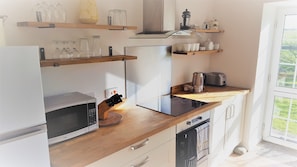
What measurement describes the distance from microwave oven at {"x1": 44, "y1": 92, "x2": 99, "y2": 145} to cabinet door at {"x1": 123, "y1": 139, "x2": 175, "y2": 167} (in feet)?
1.38

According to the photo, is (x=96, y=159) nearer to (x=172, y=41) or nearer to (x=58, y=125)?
(x=58, y=125)

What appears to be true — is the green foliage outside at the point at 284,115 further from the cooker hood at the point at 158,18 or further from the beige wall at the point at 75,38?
the cooker hood at the point at 158,18

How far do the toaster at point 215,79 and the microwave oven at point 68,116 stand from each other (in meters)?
2.05

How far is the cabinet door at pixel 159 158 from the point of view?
1.65 meters

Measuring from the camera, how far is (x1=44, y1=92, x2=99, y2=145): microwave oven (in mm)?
1437

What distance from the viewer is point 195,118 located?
2.14m

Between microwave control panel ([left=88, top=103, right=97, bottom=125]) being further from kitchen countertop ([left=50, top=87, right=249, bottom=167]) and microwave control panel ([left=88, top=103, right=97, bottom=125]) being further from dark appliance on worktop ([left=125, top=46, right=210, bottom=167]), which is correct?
dark appliance on worktop ([left=125, top=46, right=210, bottom=167])

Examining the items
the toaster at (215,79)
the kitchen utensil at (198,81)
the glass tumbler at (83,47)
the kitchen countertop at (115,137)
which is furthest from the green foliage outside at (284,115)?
the glass tumbler at (83,47)

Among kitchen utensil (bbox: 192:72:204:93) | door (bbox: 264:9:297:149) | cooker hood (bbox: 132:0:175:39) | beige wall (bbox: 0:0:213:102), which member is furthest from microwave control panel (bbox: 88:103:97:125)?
door (bbox: 264:9:297:149)

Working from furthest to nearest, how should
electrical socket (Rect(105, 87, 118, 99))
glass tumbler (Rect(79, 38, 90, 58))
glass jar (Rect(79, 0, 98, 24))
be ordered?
1. electrical socket (Rect(105, 87, 118, 99))
2. glass tumbler (Rect(79, 38, 90, 58))
3. glass jar (Rect(79, 0, 98, 24))

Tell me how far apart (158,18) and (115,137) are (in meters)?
1.26

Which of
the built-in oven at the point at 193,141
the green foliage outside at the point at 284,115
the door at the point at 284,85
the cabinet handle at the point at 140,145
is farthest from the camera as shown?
the green foliage outside at the point at 284,115

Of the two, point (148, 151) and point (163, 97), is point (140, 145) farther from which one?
point (163, 97)

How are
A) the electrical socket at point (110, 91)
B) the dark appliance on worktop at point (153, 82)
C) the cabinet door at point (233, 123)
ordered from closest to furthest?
the electrical socket at point (110, 91), the dark appliance on worktop at point (153, 82), the cabinet door at point (233, 123)
